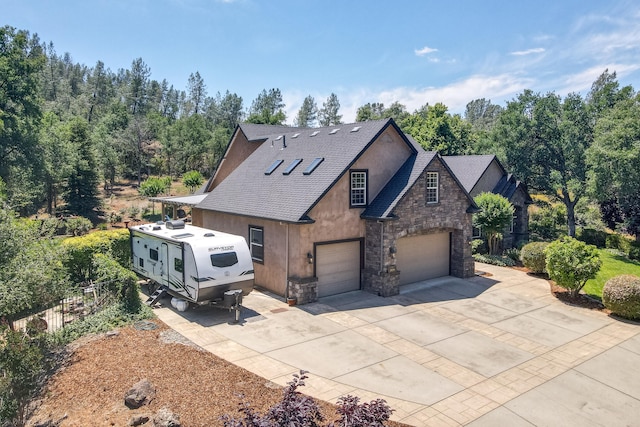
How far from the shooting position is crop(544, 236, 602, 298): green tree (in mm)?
16547

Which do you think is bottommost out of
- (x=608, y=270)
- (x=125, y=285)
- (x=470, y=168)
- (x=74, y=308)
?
(x=608, y=270)

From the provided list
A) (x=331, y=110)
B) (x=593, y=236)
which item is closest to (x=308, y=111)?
(x=331, y=110)

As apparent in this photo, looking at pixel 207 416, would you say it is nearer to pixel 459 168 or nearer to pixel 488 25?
pixel 488 25

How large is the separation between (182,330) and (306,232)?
238 inches

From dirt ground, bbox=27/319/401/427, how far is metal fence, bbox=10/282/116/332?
2088 millimetres

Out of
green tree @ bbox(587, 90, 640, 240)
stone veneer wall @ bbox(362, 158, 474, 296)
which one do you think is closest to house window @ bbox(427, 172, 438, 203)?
stone veneer wall @ bbox(362, 158, 474, 296)

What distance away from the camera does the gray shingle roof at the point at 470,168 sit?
28.3 m

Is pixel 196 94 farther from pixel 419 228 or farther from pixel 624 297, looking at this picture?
pixel 624 297

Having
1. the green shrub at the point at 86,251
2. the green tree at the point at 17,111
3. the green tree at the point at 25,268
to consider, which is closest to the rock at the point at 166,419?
the green tree at the point at 25,268

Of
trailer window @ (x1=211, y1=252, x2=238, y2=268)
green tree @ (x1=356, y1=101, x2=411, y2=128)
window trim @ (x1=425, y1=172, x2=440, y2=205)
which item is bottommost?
trailer window @ (x1=211, y1=252, x2=238, y2=268)

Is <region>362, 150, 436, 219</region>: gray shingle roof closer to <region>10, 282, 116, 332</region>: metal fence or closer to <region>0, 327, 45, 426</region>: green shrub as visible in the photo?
<region>10, 282, 116, 332</region>: metal fence

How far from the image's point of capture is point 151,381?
9.53 m

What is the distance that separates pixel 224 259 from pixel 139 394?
601 cm

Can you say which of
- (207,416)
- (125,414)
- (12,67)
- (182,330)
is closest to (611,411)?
(207,416)
